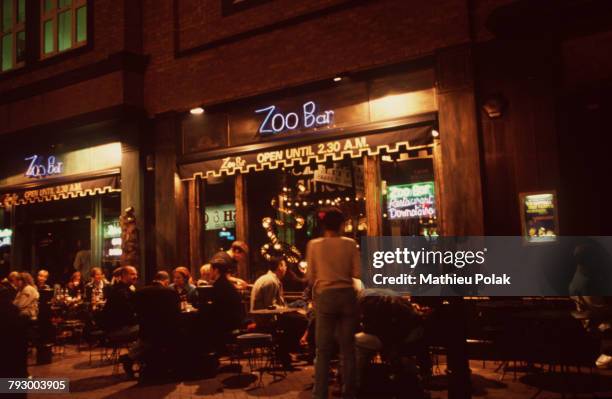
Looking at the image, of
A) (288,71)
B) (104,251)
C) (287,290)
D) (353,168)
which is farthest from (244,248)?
(104,251)

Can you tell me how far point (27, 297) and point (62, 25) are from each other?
745cm

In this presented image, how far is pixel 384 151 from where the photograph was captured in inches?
375

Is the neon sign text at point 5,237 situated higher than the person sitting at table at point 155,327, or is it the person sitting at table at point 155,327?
the neon sign text at point 5,237

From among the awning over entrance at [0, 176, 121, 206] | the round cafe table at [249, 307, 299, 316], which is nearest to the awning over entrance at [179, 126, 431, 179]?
the awning over entrance at [0, 176, 121, 206]

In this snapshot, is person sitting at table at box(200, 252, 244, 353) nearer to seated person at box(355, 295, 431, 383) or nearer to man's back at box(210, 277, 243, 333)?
man's back at box(210, 277, 243, 333)

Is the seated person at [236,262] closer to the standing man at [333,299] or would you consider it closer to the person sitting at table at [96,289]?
the person sitting at table at [96,289]

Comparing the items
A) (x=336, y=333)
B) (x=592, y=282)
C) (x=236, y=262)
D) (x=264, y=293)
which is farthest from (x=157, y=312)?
(x=592, y=282)

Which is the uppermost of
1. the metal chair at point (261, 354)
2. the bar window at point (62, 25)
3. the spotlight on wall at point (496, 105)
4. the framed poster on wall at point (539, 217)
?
the bar window at point (62, 25)

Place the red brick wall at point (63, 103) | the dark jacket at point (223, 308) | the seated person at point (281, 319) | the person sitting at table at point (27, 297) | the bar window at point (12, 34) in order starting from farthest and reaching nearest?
the bar window at point (12, 34)
the red brick wall at point (63, 103)
the person sitting at table at point (27, 297)
the seated person at point (281, 319)
the dark jacket at point (223, 308)

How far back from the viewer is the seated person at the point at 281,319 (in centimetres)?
781

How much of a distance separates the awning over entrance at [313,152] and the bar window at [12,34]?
6.85 meters

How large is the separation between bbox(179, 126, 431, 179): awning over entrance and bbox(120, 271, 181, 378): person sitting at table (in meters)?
3.56

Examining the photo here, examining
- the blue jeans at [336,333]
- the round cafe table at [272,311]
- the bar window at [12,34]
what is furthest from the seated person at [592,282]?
the bar window at [12,34]

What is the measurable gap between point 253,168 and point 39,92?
6543mm
